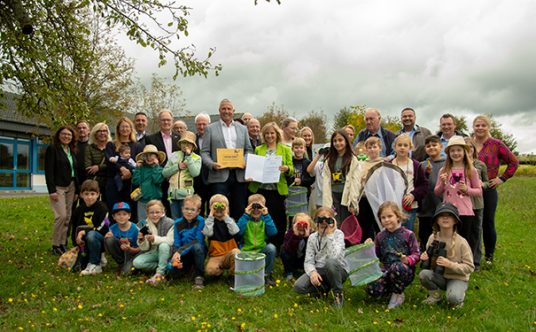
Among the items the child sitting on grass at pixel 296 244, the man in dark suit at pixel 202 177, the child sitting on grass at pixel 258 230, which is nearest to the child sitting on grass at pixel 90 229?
the man in dark suit at pixel 202 177

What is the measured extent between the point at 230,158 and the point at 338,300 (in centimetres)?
297

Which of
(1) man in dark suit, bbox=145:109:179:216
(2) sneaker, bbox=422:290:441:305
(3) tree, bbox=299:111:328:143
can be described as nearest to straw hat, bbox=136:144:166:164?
(1) man in dark suit, bbox=145:109:179:216

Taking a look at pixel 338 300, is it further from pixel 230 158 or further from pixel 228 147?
pixel 228 147

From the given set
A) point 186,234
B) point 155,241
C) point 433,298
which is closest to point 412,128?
point 433,298

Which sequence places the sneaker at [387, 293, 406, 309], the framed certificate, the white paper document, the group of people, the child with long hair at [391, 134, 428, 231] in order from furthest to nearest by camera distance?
1. the framed certificate
2. the white paper document
3. the child with long hair at [391, 134, 428, 231]
4. the group of people
5. the sneaker at [387, 293, 406, 309]

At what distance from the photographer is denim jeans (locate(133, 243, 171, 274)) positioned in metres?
6.19

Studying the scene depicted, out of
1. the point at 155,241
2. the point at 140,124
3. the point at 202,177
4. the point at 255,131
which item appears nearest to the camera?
the point at 155,241

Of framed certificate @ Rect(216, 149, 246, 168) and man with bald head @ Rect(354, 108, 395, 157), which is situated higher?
man with bald head @ Rect(354, 108, 395, 157)

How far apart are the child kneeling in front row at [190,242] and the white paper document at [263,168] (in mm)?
1067

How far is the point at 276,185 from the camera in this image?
23.4ft

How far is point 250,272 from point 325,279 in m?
0.95

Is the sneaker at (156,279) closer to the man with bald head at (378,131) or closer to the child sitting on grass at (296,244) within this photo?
the child sitting on grass at (296,244)

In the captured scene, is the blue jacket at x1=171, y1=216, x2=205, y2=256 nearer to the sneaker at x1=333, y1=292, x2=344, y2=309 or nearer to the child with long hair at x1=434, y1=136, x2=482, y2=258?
the sneaker at x1=333, y1=292, x2=344, y2=309

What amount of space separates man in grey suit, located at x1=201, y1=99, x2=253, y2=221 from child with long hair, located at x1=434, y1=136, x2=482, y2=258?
3021 millimetres
